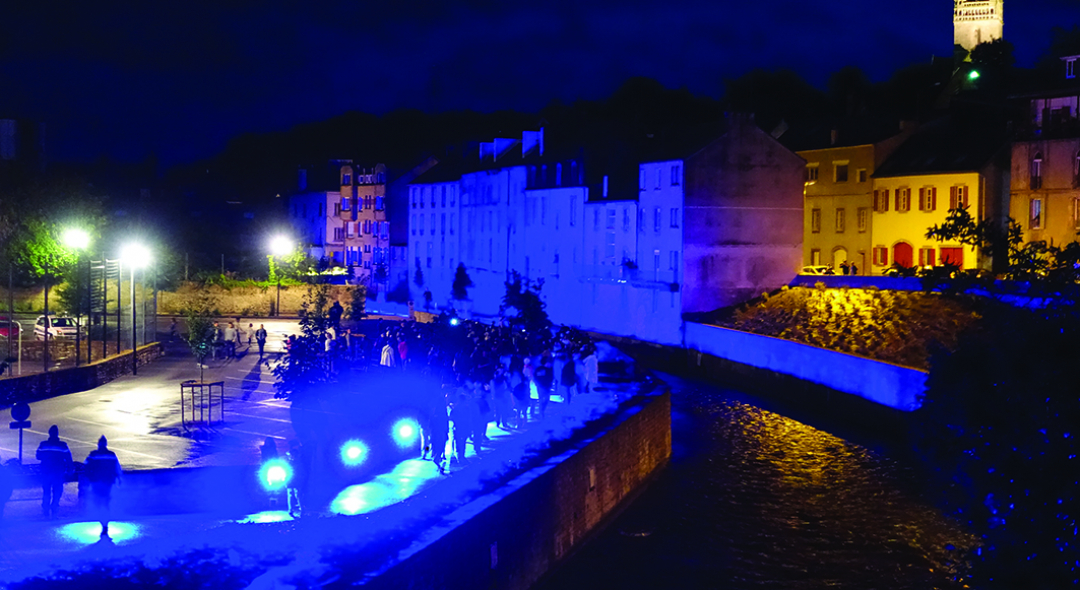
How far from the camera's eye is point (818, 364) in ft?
124

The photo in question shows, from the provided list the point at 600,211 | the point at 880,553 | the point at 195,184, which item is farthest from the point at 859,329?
the point at 195,184

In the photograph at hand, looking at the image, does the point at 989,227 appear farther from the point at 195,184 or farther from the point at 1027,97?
the point at 195,184

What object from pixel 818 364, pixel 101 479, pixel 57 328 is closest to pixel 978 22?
pixel 818 364

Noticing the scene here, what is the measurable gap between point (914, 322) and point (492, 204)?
1345 inches

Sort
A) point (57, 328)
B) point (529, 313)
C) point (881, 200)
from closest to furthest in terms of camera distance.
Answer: point (57, 328)
point (529, 313)
point (881, 200)

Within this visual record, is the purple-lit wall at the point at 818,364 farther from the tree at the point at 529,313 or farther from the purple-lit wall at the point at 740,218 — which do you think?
the tree at the point at 529,313

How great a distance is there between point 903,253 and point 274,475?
151 feet

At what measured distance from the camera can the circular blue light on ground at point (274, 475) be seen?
1670cm

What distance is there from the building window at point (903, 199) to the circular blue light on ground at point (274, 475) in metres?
45.4

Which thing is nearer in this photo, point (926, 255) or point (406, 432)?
point (406, 432)

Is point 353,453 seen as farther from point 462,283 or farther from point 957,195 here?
point 462,283

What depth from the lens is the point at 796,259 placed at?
177 ft

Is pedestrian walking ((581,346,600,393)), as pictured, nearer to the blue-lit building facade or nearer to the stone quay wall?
the stone quay wall

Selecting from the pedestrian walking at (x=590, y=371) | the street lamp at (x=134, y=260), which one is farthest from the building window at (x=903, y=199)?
the street lamp at (x=134, y=260)
